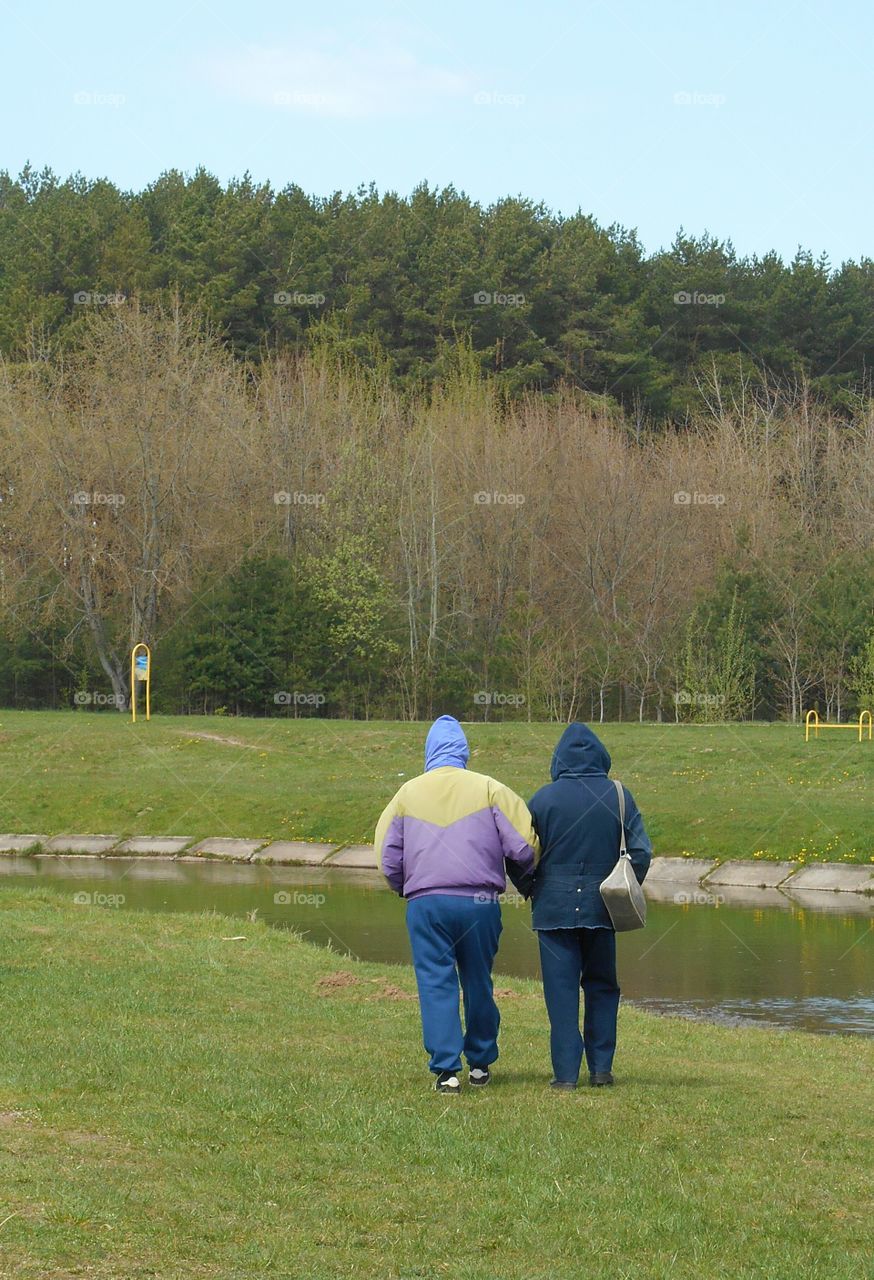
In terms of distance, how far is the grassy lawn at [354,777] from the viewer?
27.4 metres

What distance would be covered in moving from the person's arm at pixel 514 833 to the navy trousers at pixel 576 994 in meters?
0.39

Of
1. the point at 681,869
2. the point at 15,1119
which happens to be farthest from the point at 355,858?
the point at 15,1119

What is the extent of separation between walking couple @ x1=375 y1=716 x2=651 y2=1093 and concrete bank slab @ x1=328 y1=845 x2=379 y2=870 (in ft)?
59.3

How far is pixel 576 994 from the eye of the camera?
29.2 ft

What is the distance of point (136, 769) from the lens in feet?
113

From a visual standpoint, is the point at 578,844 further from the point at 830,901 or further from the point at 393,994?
the point at 830,901

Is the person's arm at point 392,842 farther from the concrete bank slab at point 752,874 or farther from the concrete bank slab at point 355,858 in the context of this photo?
the concrete bank slab at point 355,858

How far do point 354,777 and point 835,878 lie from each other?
11660mm

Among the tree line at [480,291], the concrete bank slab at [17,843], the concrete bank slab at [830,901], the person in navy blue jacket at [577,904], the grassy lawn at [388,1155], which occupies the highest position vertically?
the tree line at [480,291]

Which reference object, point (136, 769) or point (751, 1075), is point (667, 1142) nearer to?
point (751, 1075)

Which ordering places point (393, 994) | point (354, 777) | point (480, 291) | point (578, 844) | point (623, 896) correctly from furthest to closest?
point (480, 291), point (354, 777), point (393, 994), point (578, 844), point (623, 896)

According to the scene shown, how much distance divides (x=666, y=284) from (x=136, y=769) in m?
53.1

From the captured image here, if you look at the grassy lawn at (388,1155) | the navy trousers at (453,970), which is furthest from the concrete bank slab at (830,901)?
the navy trousers at (453,970)

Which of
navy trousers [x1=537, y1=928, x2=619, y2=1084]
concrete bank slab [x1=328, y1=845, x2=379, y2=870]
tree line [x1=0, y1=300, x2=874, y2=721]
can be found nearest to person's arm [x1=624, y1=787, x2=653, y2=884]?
navy trousers [x1=537, y1=928, x2=619, y2=1084]
